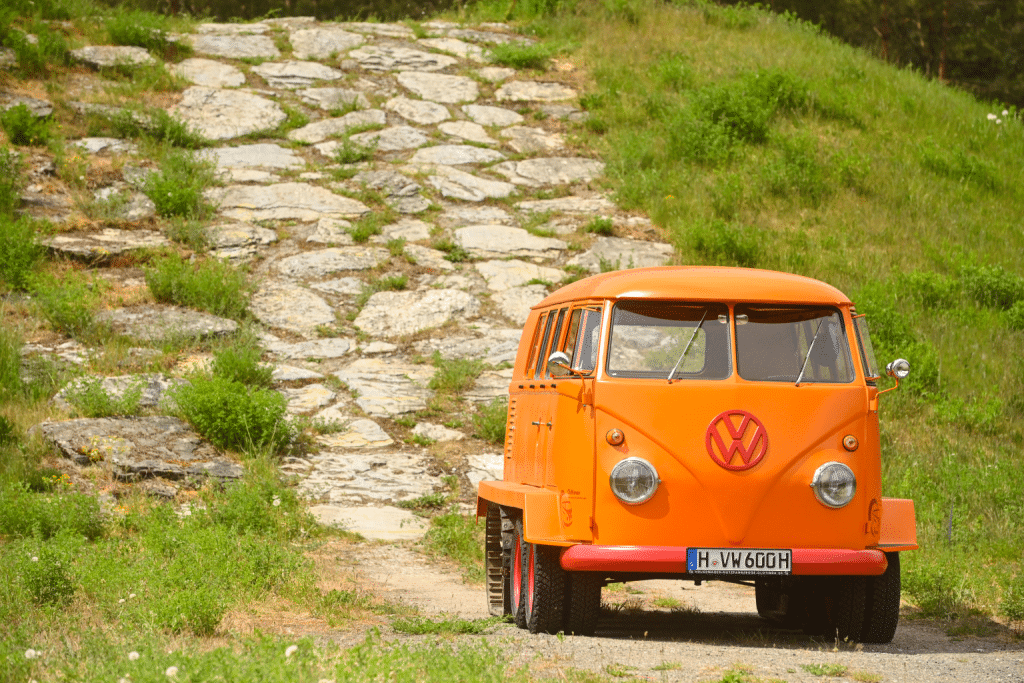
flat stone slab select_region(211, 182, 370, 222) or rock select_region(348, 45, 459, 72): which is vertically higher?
rock select_region(348, 45, 459, 72)

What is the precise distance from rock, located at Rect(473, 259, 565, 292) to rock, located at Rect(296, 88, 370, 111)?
541 centimetres

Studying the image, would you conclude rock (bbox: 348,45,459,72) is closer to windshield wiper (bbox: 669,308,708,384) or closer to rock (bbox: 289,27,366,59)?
rock (bbox: 289,27,366,59)

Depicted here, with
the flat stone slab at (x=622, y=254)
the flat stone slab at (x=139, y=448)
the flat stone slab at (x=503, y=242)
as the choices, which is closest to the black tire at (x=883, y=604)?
the flat stone slab at (x=139, y=448)

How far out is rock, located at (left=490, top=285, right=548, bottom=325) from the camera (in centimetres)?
1351

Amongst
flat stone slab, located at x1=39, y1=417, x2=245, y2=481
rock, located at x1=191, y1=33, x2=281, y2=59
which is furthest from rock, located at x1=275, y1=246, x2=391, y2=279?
rock, located at x1=191, y1=33, x2=281, y2=59

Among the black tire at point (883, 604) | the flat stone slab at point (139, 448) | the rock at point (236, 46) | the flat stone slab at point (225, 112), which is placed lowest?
the flat stone slab at point (139, 448)

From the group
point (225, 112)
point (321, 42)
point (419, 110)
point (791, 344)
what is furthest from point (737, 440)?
point (321, 42)

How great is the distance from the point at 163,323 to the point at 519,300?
4.42 metres

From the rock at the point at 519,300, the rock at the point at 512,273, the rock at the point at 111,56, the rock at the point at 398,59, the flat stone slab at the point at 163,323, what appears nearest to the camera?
the flat stone slab at the point at 163,323

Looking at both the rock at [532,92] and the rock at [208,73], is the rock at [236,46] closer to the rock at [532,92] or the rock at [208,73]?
the rock at [208,73]

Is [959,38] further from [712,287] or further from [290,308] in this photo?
[712,287]

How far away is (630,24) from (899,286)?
10.3m

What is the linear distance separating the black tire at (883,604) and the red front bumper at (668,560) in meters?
0.37

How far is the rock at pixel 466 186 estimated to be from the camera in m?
16.2
